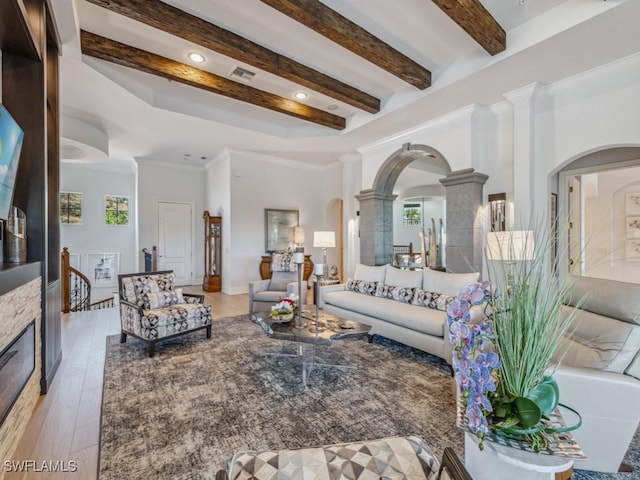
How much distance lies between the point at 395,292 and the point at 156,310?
2.91 m

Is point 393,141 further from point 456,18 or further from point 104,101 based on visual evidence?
point 104,101

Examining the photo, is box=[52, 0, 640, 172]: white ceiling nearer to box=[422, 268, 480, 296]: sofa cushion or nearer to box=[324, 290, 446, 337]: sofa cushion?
box=[422, 268, 480, 296]: sofa cushion

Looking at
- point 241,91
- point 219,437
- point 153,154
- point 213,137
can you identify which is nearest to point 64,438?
point 219,437

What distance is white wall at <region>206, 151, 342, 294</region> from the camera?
6902 mm

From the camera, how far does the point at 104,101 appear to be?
4.30 m

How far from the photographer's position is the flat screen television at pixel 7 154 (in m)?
1.81

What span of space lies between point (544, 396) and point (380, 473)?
58cm

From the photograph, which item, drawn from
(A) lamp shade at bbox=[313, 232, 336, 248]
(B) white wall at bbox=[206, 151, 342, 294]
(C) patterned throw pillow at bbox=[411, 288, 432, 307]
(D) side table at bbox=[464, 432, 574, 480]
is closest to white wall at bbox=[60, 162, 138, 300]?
(B) white wall at bbox=[206, 151, 342, 294]

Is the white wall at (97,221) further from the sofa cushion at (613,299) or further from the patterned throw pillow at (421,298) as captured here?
the sofa cushion at (613,299)

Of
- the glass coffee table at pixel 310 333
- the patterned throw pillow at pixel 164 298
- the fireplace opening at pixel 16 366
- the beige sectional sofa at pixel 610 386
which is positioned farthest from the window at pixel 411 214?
the fireplace opening at pixel 16 366

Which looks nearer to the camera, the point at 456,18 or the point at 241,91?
the point at 456,18

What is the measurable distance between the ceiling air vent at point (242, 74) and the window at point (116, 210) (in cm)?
644

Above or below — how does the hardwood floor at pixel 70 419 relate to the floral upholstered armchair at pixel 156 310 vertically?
below

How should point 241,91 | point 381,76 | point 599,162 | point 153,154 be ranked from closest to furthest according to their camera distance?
point 599,162, point 381,76, point 241,91, point 153,154
